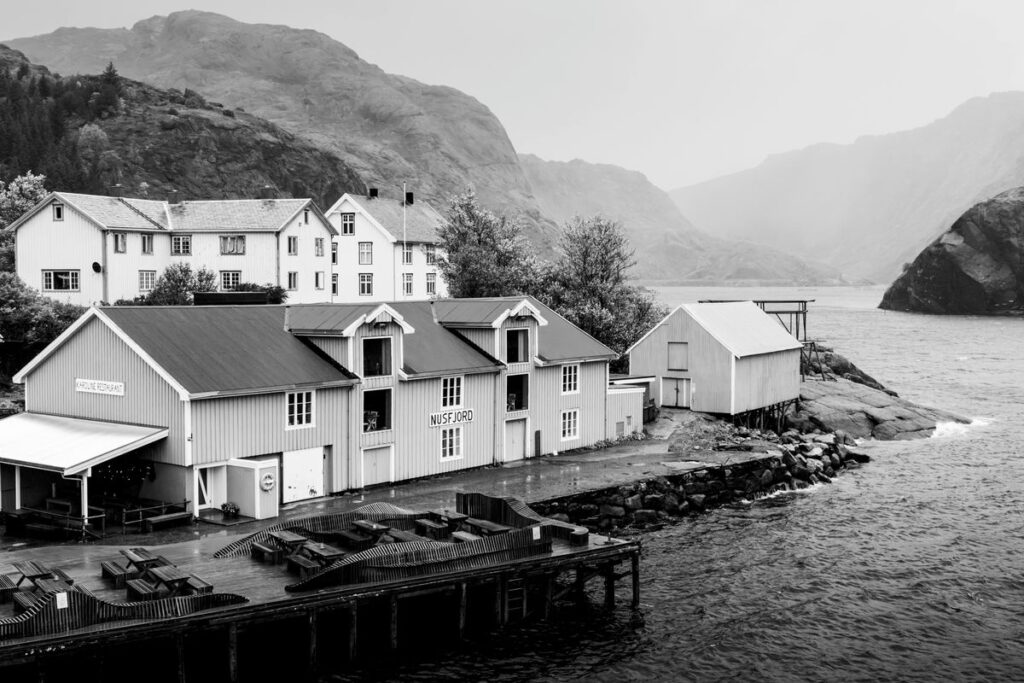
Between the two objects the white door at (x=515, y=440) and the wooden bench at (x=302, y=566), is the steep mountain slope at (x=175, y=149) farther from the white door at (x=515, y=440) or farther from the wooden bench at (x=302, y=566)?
the wooden bench at (x=302, y=566)

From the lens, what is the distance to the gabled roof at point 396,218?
10212 centimetres

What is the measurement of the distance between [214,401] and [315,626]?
1256cm

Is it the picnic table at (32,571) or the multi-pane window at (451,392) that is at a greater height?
the multi-pane window at (451,392)

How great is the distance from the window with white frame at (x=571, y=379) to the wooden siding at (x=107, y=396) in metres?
21.8

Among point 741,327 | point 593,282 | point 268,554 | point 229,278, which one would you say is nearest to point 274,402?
point 268,554

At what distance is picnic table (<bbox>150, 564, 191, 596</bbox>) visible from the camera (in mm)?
27828

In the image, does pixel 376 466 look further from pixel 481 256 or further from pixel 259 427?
pixel 481 256

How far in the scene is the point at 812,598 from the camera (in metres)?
36.9

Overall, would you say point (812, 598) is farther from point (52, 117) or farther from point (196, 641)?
point (52, 117)

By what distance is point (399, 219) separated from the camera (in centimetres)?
10588

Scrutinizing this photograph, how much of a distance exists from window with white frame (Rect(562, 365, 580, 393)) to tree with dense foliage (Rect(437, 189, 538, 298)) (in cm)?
2216

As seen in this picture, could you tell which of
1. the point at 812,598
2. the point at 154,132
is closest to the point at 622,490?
the point at 812,598

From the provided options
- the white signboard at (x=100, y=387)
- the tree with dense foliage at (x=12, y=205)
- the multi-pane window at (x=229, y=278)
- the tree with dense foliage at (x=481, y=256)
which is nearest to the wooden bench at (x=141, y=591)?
the white signboard at (x=100, y=387)

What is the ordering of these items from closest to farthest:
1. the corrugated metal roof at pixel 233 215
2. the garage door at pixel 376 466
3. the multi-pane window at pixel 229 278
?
the garage door at pixel 376 466
the corrugated metal roof at pixel 233 215
the multi-pane window at pixel 229 278
